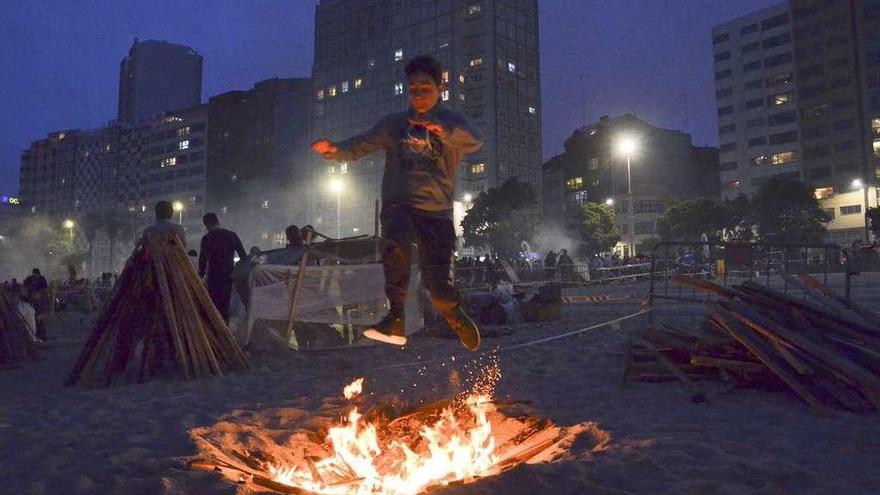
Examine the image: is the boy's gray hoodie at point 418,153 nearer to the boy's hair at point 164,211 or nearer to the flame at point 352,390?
the flame at point 352,390

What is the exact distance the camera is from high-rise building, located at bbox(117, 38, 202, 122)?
5758 inches

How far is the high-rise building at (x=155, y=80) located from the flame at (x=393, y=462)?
16331 cm

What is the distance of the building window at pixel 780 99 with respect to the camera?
70938 mm

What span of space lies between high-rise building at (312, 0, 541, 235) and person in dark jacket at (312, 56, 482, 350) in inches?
2542

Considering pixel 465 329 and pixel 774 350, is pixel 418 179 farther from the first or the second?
pixel 774 350

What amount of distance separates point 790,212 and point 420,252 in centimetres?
5699

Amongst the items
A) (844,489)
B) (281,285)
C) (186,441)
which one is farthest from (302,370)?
(844,489)

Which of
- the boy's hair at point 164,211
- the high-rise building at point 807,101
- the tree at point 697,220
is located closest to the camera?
the boy's hair at point 164,211

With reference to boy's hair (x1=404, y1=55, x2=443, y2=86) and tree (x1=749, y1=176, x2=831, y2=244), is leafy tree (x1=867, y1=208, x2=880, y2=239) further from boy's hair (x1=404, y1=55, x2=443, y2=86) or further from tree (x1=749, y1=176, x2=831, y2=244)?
boy's hair (x1=404, y1=55, x2=443, y2=86)

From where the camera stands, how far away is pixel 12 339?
8.39 m

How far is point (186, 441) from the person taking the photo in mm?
3838

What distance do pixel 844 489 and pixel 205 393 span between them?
206 inches

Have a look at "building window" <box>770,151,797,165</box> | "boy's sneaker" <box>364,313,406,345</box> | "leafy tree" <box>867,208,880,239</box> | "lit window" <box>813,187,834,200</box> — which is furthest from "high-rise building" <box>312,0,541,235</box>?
"boy's sneaker" <box>364,313,406,345</box>

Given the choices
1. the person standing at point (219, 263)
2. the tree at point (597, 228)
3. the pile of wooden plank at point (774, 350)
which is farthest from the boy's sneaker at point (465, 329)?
the tree at point (597, 228)
